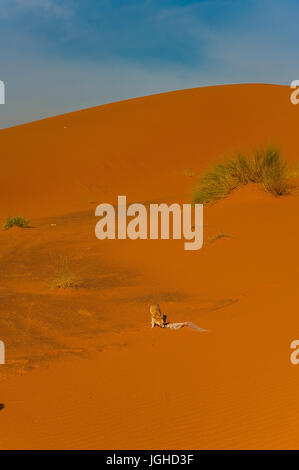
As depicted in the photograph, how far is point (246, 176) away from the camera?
456 inches

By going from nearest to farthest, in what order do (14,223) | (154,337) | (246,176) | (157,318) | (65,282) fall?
(154,337), (157,318), (65,282), (246,176), (14,223)

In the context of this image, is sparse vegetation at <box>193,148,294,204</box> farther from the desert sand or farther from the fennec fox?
the fennec fox

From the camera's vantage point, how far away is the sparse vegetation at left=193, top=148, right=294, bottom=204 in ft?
36.5

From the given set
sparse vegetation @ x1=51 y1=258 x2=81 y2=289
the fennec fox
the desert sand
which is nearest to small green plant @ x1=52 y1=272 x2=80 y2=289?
sparse vegetation @ x1=51 y1=258 x2=81 y2=289

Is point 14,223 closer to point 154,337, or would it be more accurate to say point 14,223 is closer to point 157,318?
point 157,318

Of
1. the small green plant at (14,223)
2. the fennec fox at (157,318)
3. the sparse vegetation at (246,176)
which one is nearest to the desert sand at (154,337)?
the fennec fox at (157,318)

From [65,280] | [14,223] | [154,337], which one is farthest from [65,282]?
[14,223]

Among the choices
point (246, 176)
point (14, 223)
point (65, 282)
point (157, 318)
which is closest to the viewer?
point (157, 318)

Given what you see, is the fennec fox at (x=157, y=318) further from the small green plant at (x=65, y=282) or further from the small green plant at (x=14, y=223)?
the small green plant at (x=14, y=223)

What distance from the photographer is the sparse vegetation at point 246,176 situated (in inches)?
438

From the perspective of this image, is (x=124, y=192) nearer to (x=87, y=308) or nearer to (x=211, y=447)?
(x=87, y=308)

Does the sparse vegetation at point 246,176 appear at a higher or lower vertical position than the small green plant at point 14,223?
higher

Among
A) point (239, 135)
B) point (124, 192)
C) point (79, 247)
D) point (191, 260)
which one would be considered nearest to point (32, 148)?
point (124, 192)
